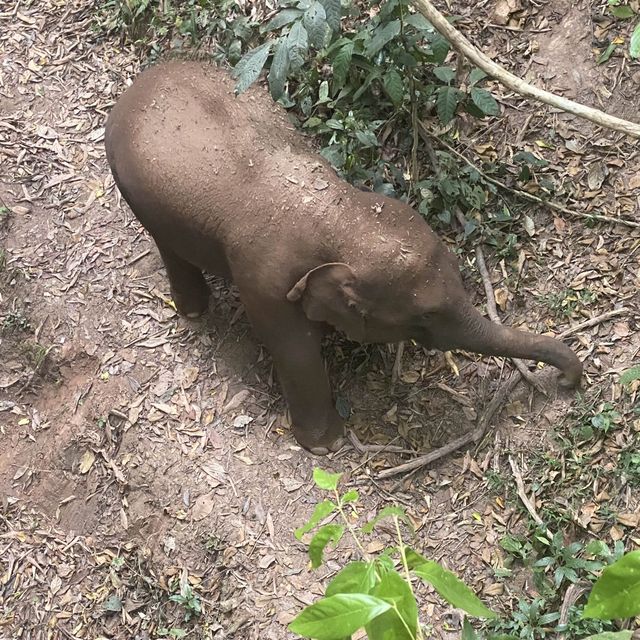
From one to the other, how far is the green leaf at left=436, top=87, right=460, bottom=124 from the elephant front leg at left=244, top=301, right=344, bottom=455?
4.06 ft

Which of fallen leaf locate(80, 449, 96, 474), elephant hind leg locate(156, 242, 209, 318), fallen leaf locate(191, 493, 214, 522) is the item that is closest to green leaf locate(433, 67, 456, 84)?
elephant hind leg locate(156, 242, 209, 318)

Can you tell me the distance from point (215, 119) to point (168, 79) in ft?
1.16

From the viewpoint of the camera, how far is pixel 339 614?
112cm

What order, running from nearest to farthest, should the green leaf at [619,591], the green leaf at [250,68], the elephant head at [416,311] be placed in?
the green leaf at [619,591]
the green leaf at [250,68]
the elephant head at [416,311]

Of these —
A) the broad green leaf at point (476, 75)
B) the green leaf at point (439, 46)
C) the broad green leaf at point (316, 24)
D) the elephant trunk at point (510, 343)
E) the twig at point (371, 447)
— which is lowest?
the twig at point (371, 447)

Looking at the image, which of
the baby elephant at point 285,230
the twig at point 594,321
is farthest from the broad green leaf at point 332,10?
the twig at point 594,321

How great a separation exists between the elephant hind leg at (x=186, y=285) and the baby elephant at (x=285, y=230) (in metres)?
0.34

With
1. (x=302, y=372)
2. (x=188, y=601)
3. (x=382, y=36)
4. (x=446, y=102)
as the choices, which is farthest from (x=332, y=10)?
(x=188, y=601)

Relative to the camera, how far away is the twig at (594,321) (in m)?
3.47

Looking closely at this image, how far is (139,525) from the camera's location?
3656 mm

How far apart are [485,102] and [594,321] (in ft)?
3.87

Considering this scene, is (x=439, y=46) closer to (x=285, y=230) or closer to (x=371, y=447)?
(x=285, y=230)

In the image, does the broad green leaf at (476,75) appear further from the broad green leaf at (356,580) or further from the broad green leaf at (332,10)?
the broad green leaf at (356,580)

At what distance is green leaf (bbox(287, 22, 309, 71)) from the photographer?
2869mm
